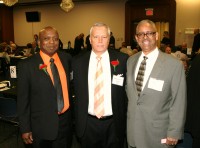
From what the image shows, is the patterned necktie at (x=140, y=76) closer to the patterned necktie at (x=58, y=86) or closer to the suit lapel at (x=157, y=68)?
the suit lapel at (x=157, y=68)

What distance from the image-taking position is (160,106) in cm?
221

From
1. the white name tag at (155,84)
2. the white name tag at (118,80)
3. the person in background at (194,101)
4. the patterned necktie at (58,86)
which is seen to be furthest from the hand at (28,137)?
the person in background at (194,101)

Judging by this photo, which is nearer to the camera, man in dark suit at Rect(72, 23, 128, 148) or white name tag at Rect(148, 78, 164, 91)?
white name tag at Rect(148, 78, 164, 91)

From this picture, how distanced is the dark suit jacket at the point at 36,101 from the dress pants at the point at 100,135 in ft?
1.06

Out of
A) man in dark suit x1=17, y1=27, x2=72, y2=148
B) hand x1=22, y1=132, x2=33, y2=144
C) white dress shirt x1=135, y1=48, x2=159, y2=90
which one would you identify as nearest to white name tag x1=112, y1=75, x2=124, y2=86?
white dress shirt x1=135, y1=48, x2=159, y2=90

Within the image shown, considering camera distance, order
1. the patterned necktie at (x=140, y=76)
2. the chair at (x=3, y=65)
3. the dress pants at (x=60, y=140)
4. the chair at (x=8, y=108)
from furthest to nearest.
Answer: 1. the chair at (x=3, y=65)
2. the chair at (x=8, y=108)
3. the dress pants at (x=60, y=140)
4. the patterned necktie at (x=140, y=76)

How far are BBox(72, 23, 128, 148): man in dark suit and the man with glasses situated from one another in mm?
169

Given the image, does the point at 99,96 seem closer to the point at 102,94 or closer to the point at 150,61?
the point at 102,94

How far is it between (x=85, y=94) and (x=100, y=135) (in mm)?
454

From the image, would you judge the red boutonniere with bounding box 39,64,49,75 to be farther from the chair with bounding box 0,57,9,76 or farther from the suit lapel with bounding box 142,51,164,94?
the chair with bounding box 0,57,9,76

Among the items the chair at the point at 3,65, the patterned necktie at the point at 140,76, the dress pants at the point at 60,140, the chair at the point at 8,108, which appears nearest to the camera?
the patterned necktie at the point at 140,76

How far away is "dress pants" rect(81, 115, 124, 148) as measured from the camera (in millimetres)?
2506

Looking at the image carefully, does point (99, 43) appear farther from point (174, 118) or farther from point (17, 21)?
point (17, 21)

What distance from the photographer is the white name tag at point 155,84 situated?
218 centimetres
